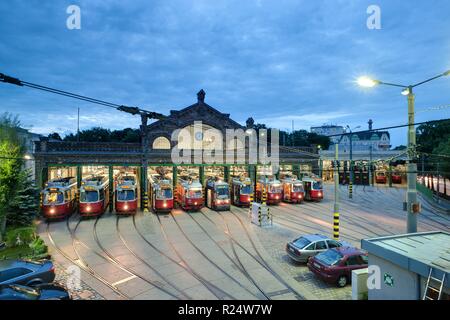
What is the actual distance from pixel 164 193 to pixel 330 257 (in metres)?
16.8

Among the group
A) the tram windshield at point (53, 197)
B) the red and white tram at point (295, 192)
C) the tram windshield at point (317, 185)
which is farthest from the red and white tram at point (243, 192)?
the tram windshield at point (53, 197)

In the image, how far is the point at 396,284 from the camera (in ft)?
26.0

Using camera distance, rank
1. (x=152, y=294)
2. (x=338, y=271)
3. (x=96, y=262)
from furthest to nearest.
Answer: (x=96, y=262), (x=338, y=271), (x=152, y=294)

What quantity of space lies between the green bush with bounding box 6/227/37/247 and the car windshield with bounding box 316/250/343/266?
17037 mm

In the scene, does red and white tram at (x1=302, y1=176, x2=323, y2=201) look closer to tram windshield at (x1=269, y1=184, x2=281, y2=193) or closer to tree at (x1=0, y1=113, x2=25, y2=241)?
tram windshield at (x1=269, y1=184, x2=281, y2=193)

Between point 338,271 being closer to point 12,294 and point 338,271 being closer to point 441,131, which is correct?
point 12,294

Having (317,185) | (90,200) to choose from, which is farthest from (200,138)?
(90,200)

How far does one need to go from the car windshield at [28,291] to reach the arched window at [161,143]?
25402 millimetres

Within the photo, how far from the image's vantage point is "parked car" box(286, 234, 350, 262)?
42.9ft

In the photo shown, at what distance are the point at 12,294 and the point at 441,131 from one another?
2436 inches

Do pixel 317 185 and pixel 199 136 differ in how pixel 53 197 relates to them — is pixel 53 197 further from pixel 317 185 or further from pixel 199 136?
pixel 317 185
